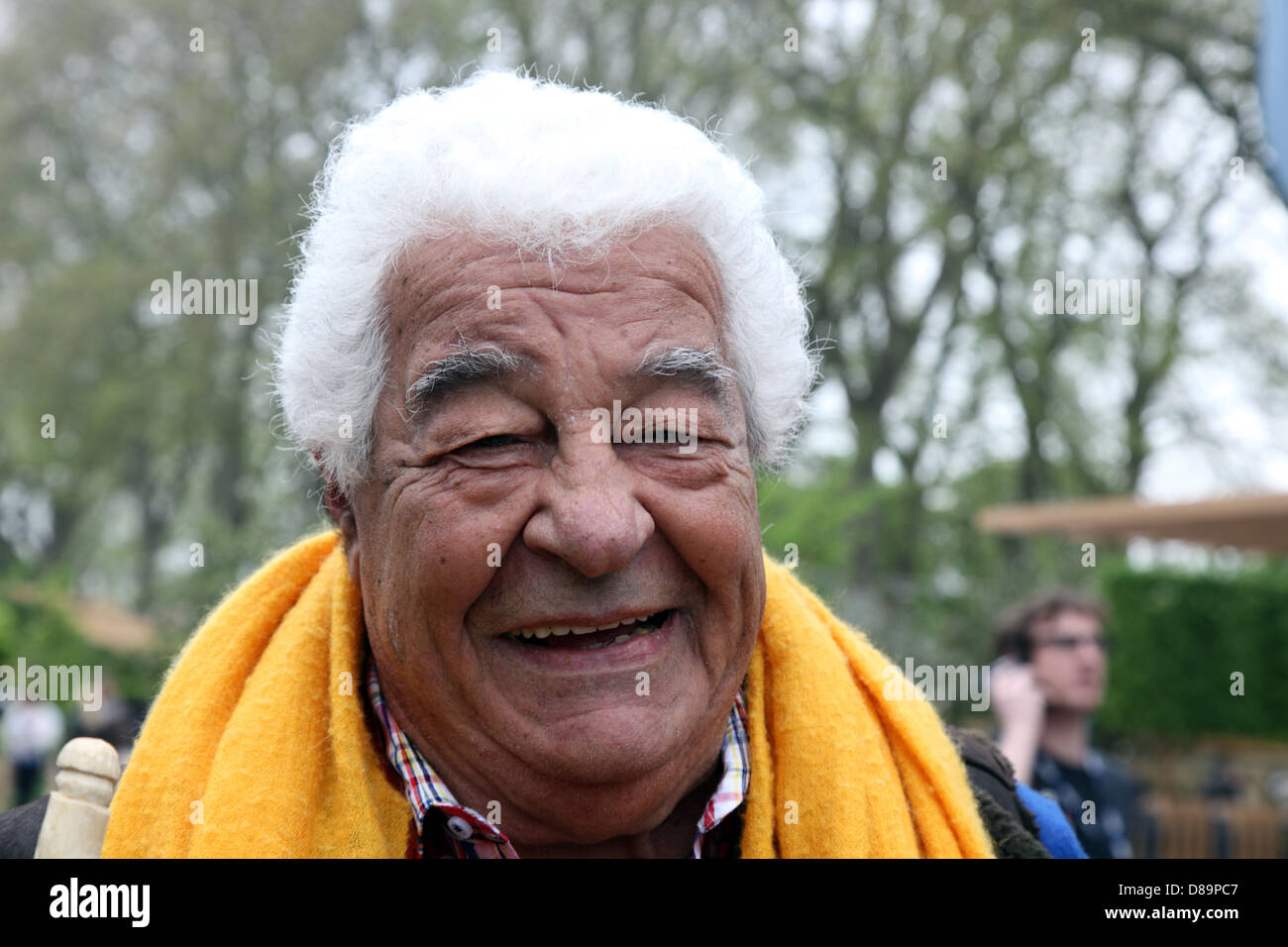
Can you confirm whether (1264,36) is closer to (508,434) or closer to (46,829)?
(508,434)

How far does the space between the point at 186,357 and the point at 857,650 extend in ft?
52.2

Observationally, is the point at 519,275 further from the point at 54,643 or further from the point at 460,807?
the point at 54,643

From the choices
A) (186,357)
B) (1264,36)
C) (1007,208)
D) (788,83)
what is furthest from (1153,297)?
(1264,36)

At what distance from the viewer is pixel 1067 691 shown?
17.6 ft

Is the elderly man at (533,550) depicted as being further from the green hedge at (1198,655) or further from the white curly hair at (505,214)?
the green hedge at (1198,655)

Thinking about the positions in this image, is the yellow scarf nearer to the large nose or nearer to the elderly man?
the elderly man

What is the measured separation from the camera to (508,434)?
163 centimetres

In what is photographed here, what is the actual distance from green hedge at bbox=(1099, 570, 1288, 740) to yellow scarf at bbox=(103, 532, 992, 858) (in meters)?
11.2

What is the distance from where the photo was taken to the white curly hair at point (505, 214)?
5.53 ft

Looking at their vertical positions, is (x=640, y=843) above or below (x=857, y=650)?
below

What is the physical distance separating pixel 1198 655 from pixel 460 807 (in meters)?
12.1
